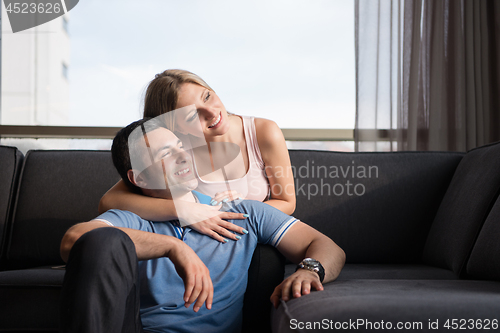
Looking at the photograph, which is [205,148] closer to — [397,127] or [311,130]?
[311,130]

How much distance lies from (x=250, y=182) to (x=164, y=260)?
2.03ft

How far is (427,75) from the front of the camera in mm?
2318

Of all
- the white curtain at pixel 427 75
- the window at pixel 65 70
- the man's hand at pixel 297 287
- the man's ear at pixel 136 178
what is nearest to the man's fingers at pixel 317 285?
the man's hand at pixel 297 287

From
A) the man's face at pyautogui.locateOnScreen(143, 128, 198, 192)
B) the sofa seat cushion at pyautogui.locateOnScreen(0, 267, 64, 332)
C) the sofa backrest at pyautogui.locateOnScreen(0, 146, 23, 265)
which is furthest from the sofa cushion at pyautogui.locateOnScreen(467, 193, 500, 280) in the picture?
the sofa backrest at pyautogui.locateOnScreen(0, 146, 23, 265)

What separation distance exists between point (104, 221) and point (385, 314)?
2.42 feet

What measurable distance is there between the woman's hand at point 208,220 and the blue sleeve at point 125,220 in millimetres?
111

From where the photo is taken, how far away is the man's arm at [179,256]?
842mm

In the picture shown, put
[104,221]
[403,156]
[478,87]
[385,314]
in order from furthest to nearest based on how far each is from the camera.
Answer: [478,87] → [403,156] → [104,221] → [385,314]

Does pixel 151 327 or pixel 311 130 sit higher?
pixel 311 130

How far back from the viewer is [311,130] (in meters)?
2.50

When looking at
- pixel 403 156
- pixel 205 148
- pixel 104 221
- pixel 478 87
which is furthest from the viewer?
pixel 478 87

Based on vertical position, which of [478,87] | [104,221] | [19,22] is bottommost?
[104,221]

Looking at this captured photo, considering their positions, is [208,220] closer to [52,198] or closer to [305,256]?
[305,256]

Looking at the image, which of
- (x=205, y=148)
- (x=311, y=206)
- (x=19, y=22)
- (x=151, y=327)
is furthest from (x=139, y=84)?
(x=151, y=327)
